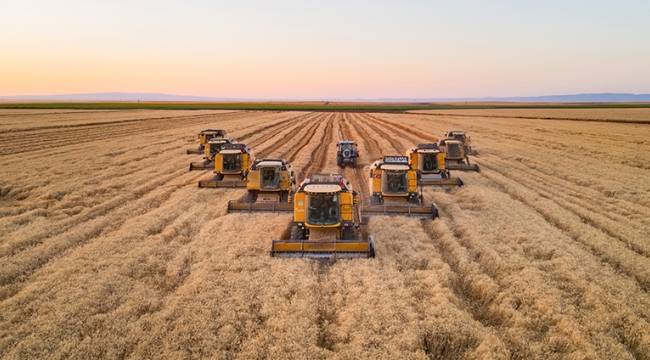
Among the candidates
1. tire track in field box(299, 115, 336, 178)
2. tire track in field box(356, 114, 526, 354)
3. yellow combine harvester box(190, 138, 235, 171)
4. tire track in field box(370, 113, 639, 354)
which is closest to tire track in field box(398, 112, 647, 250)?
tire track in field box(370, 113, 639, 354)

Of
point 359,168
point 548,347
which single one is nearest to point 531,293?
point 548,347

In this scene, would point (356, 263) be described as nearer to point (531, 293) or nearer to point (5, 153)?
point (531, 293)

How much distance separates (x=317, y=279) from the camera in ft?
31.9

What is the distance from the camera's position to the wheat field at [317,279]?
7.27 metres

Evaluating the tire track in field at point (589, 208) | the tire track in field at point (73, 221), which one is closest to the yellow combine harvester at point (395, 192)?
the tire track in field at point (589, 208)

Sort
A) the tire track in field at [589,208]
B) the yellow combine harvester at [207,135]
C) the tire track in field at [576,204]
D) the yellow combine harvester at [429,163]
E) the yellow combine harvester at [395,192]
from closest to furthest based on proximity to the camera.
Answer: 1. the tire track in field at [576,204]
2. the tire track in field at [589,208]
3. the yellow combine harvester at [395,192]
4. the yellow combine harvester at [429,163]
5. the yellow combine harvester at [207,135]

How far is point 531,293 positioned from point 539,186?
12.6m

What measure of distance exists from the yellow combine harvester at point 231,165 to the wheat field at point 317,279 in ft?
2.26

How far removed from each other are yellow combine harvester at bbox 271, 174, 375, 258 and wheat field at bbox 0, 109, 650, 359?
0.40 metres

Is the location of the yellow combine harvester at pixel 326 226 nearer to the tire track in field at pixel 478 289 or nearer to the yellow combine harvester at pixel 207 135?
the tire track in field at pixel 478 289

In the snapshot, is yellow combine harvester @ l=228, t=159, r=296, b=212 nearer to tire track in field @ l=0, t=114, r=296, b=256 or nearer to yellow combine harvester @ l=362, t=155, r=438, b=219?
yellow combine harvester @ l=362, t=155, r=438, b=219

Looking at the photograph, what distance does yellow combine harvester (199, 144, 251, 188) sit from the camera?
1906 centimetres

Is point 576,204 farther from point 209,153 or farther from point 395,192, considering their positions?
point 209,153

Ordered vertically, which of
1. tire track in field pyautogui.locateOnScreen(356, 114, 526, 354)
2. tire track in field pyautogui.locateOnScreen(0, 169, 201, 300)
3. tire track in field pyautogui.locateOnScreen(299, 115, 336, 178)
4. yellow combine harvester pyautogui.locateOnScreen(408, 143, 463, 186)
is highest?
yellow combine harvester pyautogui.locateOnScreen(408, 143, 463, 186)
